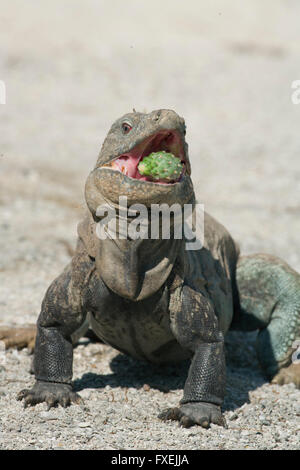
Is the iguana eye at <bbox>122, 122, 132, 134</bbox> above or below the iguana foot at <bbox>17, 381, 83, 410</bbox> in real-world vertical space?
above

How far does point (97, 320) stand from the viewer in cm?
577

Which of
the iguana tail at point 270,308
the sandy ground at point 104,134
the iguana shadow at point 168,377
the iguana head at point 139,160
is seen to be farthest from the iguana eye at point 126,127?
the iguana tail at point 270,308

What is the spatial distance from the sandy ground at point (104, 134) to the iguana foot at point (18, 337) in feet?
0.37

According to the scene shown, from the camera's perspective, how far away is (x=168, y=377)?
256 inches

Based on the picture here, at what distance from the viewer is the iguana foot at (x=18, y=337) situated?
695 cm

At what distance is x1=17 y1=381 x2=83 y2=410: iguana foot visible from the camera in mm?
5574

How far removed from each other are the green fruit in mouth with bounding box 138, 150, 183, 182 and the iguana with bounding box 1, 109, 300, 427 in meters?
0.06

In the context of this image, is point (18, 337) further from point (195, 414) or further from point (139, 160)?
point (139, 160)

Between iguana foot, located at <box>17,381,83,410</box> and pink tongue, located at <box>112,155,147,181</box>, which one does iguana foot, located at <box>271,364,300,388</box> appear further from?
pink tongue, located at <box>112,155,147,181</box>

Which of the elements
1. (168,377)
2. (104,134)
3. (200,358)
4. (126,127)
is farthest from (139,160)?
(104,134)

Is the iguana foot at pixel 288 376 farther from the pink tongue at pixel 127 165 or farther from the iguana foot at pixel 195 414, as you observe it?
the pink tongue at pixel 127 165

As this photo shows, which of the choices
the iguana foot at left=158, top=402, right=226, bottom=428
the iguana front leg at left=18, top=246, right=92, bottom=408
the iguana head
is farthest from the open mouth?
the iguana foot at left=158, top=402, right=226, bottom=428

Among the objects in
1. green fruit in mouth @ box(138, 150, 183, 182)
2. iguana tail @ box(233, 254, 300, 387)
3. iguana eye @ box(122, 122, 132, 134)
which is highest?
iguana eye @ box(122, 122, 132, 134)
